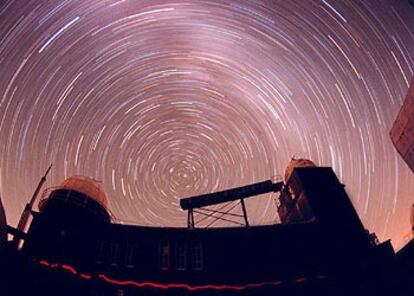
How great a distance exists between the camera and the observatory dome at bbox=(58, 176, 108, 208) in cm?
2655

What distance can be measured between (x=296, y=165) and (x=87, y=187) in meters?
20.1

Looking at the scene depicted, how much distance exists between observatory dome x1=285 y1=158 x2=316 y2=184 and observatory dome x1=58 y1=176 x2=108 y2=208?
17789mm

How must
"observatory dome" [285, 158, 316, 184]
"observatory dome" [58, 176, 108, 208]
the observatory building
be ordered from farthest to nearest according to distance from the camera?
1. "observatory dome" [285, 158, 316, 184]
2. "observatory dome" [58, 176, 108, 208]
3. the observatory building

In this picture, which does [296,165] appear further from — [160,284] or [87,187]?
[87,187]

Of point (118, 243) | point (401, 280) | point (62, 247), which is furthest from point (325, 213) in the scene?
point (62, 247)

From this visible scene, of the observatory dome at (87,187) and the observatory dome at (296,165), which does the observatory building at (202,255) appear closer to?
the observatory dome at (87,187)

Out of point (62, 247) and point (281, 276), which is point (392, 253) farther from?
point (62, 247)

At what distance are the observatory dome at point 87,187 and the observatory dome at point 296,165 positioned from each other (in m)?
17.8

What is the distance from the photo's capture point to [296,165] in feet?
99.8

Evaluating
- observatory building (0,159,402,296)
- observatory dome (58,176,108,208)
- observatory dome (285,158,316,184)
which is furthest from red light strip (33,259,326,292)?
observatory dome (285,158,316,184)

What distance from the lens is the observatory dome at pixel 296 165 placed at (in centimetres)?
2998

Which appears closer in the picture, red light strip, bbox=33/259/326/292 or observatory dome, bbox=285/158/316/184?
red light strip, bbox=33/259/326/292

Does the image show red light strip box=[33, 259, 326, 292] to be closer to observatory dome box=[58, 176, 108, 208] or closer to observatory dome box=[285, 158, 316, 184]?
observatory dome box=[58, 176, 108, 208]

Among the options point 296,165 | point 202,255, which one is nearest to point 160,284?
point 202,255
